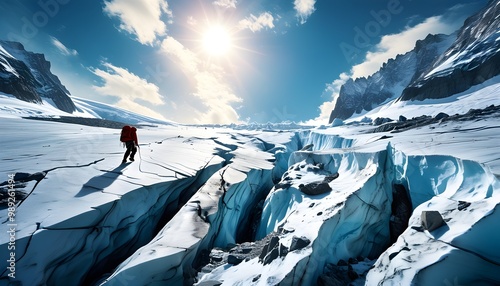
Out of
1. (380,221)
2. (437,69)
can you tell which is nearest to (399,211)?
(380,221)

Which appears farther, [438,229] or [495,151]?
[495,151]

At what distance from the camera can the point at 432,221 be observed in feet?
9.70

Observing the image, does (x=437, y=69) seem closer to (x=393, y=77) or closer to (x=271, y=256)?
(x=393, y=77)

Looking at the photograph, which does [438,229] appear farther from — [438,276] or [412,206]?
[412,206]

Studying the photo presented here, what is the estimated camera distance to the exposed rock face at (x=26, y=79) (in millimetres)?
36188

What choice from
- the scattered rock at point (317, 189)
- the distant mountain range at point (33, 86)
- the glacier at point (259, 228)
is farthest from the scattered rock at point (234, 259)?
the distant mountain range at point (33, 86)

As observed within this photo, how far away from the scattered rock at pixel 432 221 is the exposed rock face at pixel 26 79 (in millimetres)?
54272

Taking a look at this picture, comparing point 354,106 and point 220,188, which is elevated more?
point 354,106

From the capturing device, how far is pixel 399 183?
5.82m

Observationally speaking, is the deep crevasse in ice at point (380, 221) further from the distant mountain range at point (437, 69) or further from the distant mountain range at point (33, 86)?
the distant mountain range at point (437, 69)

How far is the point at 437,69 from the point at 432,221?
63.0 metres

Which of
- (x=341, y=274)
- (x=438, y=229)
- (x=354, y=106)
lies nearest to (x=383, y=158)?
(x=438, y=229)

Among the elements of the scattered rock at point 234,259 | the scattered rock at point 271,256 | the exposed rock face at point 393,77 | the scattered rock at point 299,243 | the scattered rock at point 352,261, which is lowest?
the scattered rock at point 234,259

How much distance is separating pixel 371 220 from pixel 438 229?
231cm
